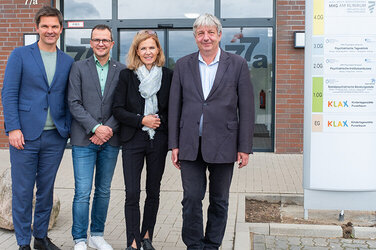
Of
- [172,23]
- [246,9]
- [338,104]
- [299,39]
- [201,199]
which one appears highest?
[246,9]

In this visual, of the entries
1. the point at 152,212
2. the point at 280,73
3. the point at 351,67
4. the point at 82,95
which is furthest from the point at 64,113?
the point at 280,73

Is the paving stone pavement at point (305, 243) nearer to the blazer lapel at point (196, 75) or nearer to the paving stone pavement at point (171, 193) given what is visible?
the paving stone pavement at point (171, 193)

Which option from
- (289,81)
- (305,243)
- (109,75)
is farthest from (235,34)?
(109,75)

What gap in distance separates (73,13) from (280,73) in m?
4.52

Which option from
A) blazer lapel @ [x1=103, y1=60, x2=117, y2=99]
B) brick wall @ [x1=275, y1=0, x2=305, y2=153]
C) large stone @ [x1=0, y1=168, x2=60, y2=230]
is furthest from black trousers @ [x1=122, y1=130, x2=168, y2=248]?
brick wall @ [x1=275, y1=0, x2=305, y2=153]

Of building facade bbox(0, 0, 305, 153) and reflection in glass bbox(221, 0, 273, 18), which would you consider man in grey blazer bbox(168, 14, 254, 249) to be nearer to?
building facade bbox(0, 0, 305, 153)

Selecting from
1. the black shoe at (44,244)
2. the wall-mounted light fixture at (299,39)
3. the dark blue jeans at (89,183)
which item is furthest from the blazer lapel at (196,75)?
the wall-mounted light fixture at (299,39)

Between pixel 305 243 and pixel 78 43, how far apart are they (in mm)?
7505

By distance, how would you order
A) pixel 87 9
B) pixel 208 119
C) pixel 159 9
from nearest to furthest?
pixel 208 119 → pixel 159 9 → pixel 87 9

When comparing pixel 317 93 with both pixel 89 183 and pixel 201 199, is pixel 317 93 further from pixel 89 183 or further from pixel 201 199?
pixel 89 183

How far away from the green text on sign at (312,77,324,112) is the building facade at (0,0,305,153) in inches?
190

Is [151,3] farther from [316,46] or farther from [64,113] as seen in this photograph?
[64,113]

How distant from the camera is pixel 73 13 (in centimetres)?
1075

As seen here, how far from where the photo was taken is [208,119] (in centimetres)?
380
